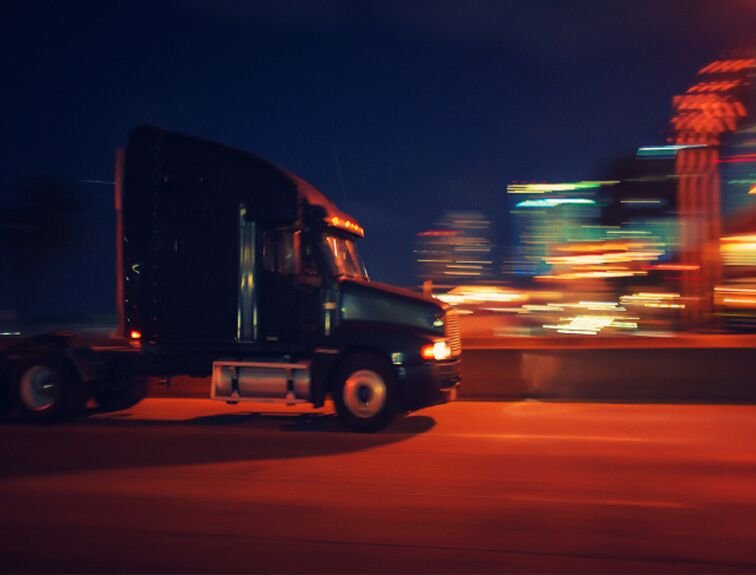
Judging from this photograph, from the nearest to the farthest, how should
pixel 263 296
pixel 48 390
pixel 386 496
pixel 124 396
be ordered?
pixel 386 496
pixel 263 296
pixel 48 390
pixel 124 396

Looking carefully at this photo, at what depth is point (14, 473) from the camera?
9.20 meters

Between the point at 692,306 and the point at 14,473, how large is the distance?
31.9 meters

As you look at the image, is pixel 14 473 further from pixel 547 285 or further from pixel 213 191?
pixel 547 285

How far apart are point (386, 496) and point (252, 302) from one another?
202 inches

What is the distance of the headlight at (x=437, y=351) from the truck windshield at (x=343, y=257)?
1.60 meters

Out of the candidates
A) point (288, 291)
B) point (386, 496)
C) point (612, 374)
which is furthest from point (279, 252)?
point (612, 374)

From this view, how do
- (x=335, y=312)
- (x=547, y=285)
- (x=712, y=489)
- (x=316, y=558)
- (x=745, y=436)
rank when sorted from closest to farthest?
(x=316, y=558) → (x=712, y=489) → (x=745, y=436) → (x=335, y=312) → (x=547, y=285)

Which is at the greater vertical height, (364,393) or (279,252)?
(279,252)

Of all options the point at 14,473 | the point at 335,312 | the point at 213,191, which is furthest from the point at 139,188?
the point at 14,473

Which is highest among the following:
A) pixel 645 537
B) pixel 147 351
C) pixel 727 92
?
pixel 727 92

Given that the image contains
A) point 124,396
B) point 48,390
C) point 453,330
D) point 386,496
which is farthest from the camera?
point 124,396

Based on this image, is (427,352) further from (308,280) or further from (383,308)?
(308,280)

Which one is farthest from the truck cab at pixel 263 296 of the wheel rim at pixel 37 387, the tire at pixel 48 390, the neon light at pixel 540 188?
the neon light at pixel 540 188

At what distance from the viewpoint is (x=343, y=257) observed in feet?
42.4
